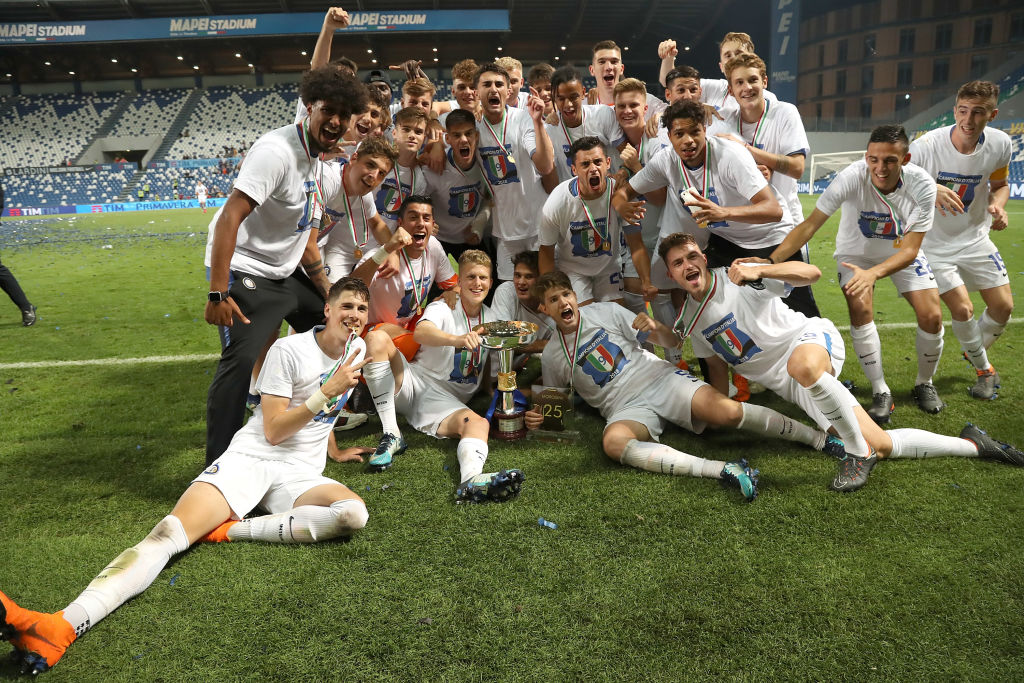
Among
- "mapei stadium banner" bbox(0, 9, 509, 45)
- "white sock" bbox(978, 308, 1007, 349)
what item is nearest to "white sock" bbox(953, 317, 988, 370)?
"white sock" bbox(978, 308, 1007, 349)

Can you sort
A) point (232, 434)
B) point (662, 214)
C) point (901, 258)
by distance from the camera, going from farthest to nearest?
point (662, 214) < point (901, 258) < point (232, 434)

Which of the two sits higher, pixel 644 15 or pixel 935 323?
pixel 644 15

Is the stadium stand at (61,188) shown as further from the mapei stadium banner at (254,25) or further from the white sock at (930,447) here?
the white sock at (930,447)

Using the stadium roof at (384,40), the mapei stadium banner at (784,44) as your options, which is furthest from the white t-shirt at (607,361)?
the stadium roof at (384,40)

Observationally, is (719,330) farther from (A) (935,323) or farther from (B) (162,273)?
(B) (162,273)

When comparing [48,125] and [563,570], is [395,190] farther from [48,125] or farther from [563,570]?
[48,125]

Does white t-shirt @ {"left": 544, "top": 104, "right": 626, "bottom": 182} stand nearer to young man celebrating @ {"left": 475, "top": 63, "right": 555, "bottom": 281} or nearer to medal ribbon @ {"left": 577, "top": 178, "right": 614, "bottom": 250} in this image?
young man celebrating @ {"left": 475, "top": 63, "right": 555, "bottom": 281}

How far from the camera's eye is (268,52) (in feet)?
128

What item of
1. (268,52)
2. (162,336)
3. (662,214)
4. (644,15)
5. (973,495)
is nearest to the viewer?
(973,495)

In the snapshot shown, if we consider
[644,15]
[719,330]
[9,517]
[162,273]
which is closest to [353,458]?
[9,517]

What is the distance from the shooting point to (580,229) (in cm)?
445

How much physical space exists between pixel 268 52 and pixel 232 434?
138 feet

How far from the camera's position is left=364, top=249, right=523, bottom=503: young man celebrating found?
12.5 ft

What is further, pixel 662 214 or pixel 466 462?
pixel 662 214
